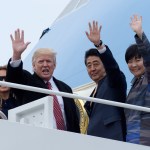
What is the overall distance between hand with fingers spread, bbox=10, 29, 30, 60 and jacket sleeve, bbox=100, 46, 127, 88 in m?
0.83

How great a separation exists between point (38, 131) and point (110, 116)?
125cm

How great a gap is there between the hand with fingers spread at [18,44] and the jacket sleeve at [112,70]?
0.83m

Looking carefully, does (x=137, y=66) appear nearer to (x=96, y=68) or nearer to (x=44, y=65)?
(x=96, y=68)

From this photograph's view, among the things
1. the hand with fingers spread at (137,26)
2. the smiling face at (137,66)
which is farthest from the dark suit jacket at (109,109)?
the hand with fingers spread at (137,26)

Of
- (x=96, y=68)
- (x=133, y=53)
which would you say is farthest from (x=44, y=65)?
(x=133, y=53)

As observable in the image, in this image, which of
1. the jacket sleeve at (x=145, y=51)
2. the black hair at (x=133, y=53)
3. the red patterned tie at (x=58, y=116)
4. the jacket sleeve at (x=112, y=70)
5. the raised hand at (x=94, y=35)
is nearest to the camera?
the red patterned tie at (x=58, y=116)

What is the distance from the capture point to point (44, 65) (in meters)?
7.54

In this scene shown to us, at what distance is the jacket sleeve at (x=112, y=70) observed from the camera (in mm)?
7379

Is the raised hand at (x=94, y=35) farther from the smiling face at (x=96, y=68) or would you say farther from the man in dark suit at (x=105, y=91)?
the smiling face at (x=96, y=68)

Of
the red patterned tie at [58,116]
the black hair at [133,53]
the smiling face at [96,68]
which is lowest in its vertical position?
the red patterned tie at [58,116]

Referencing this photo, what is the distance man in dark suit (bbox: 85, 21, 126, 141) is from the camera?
281 inches

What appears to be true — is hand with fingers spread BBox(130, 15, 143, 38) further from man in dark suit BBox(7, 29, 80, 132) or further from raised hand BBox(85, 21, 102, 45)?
man in dark suit BBox(7, 29, 80, 132)

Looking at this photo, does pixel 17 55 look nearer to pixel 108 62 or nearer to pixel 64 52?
pixel 108 62

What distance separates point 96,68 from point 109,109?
65 cm
